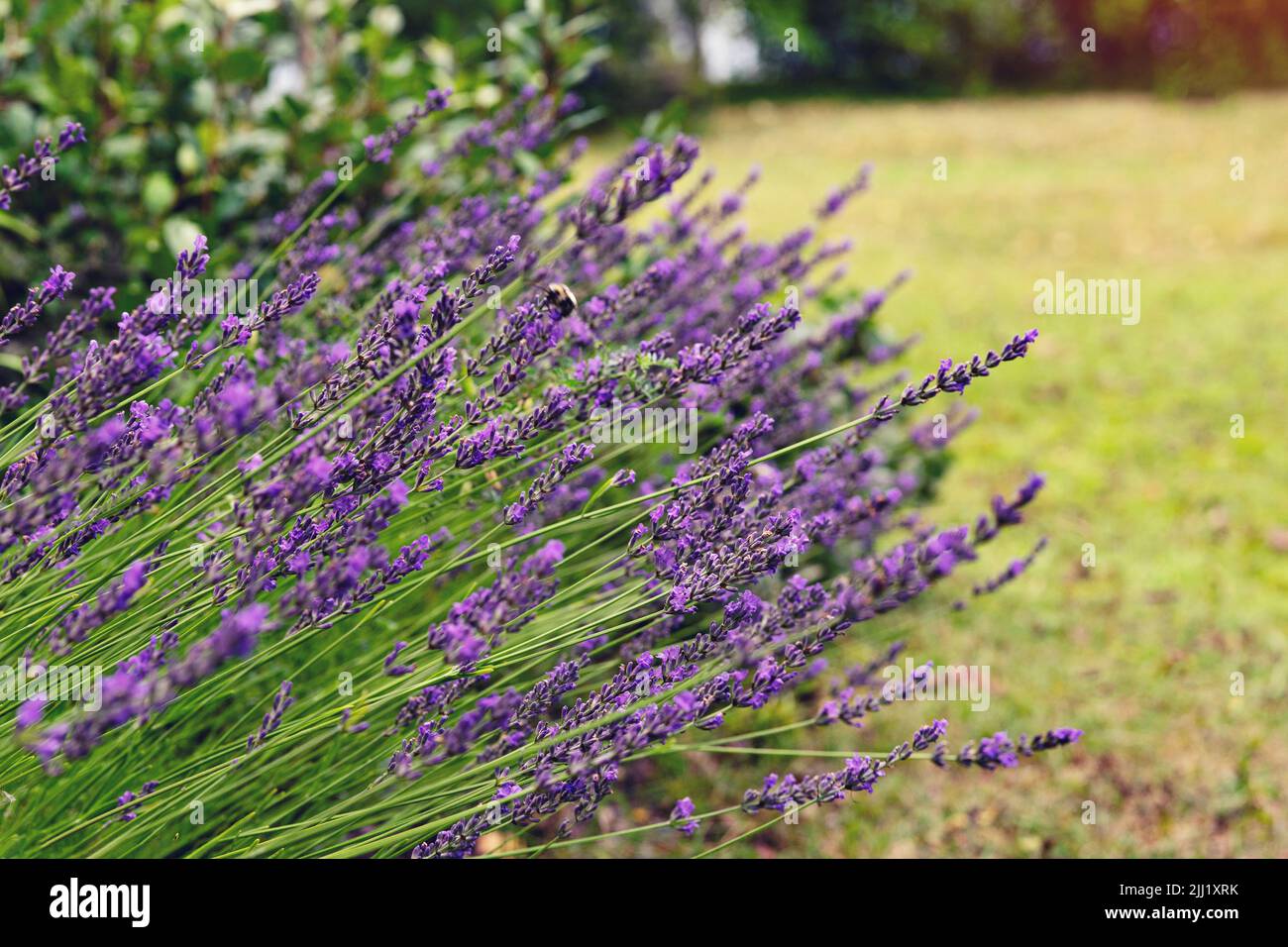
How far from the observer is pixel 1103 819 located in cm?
266

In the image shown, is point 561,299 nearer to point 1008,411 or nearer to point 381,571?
point 381,571

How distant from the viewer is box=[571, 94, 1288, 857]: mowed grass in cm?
269

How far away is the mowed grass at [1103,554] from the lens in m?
2.69

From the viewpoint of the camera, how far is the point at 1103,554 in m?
4.02

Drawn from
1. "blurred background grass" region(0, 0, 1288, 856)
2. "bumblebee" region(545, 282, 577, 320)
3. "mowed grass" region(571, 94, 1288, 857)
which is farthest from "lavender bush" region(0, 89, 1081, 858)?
"mowed grass" region(571, 94, 1288, 857)

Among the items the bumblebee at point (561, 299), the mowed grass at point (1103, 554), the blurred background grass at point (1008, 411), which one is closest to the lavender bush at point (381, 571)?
the bumblebee at point (561, 299)

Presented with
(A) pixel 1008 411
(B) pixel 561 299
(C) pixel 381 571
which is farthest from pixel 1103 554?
(C) pixel 381 571

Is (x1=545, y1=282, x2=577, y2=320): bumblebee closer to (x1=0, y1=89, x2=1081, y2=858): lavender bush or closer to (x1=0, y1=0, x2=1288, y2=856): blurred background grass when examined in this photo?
(x1=0, y1=89, x2=1081, y2=858): lavender bush

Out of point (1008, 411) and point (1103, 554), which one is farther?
point (1008, 411)

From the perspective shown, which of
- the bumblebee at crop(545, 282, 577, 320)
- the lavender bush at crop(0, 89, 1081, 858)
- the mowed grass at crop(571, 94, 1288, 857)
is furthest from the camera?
the mowed grass at crop(571, 94, 1288, 857)

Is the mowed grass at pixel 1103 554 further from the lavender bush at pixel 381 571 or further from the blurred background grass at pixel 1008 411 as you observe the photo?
the lavender bush at pixel 381 571

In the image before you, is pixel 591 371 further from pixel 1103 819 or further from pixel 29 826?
pixel 1103 819

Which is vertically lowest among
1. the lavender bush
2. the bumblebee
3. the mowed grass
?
the mowed grass

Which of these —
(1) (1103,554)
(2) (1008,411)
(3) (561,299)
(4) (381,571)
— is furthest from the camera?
(2) (1008,411)
